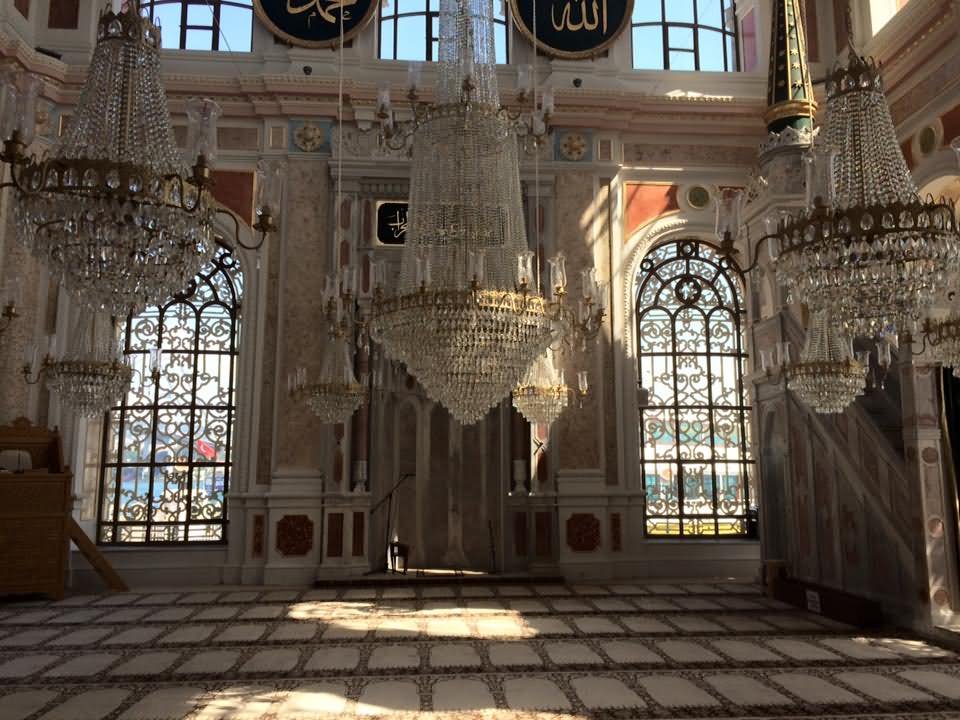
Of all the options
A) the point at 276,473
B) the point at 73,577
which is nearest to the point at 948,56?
the point at 276,473

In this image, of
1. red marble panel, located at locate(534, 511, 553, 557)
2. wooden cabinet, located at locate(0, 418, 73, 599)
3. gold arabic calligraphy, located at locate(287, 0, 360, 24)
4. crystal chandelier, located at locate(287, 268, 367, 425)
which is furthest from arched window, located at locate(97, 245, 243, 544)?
red marble panel, located at locate(534, 511, 553, 557)

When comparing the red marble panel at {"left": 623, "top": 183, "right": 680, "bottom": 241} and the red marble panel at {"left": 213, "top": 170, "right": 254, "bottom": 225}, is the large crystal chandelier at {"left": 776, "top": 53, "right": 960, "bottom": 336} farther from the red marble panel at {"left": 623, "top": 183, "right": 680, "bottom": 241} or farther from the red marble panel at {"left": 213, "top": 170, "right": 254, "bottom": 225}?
the red marble panel at {"left": 213, "top": 170, "right": 254, "bottom": 225}

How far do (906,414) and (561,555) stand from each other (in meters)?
3.67

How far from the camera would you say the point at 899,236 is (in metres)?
3.24

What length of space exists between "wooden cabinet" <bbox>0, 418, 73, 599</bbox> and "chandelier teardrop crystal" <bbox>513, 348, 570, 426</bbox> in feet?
13.0

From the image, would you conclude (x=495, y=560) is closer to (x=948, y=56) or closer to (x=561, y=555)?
(x=561, y=555)

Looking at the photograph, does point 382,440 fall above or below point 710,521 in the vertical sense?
above

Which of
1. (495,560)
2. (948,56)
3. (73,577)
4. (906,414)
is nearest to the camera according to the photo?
(906,414)

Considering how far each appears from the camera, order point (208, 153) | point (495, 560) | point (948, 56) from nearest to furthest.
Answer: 1. point (208, 153)
2. point (948, 56)
3. point (495, 560)

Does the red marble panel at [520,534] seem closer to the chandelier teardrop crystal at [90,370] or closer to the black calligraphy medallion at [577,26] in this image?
the chandelier teardrop crystal at [90,370]

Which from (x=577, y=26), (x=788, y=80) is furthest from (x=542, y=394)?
(x=577, y=26)

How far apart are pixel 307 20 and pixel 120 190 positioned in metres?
6.40

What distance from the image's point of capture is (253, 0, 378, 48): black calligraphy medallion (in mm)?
8609

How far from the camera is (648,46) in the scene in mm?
9414
